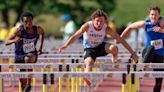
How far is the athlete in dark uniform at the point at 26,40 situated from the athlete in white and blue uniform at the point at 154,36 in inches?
81.4

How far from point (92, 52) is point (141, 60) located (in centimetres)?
122

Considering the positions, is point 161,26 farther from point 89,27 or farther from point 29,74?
point 29,74

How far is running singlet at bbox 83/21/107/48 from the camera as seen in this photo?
11.9 meters

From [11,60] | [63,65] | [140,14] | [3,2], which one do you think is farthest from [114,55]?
[140,14]

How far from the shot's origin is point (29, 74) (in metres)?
9.75

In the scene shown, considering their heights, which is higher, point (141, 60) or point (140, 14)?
point (140, 14)

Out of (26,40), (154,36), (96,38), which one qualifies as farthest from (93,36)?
(26,40)

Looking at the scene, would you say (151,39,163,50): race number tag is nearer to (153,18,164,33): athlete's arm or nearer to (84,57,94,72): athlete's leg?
(153,18,164,33): athlete's arm

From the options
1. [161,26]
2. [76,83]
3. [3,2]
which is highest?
[3,2]

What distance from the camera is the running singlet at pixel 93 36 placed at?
469 inches

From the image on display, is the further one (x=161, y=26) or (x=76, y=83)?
(x=76, y=83)

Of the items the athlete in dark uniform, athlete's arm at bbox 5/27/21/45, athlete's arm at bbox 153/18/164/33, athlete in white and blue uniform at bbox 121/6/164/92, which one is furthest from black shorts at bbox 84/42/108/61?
athlete's arm at bbox 5/27/21/45

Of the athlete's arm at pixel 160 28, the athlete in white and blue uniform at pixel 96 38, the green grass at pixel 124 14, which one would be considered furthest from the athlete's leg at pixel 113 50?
the green grass at pixel 124 14

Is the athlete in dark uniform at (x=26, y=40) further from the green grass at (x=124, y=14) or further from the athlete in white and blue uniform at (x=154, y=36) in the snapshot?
the green grass at (x=124, y=14)
